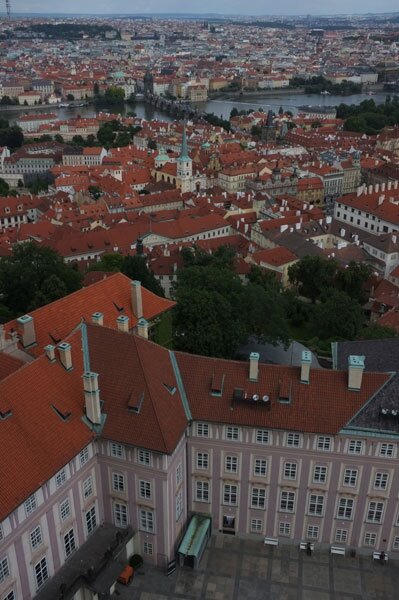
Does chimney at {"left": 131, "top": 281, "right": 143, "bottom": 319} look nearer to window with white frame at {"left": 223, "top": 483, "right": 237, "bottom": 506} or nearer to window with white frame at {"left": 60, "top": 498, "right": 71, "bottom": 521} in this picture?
window with white frame at {"left": 223, "top": 483, "right": 237, "bottom": 506}

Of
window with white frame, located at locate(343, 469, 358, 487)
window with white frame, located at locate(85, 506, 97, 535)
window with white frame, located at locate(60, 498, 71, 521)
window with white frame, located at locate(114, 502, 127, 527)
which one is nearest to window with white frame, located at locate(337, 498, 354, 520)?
window with white frame, located at locate(343, 469, 358, 487)

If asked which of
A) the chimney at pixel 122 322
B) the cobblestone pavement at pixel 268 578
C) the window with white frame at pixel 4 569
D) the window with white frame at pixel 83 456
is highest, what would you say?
the chimney at pixel 122 322

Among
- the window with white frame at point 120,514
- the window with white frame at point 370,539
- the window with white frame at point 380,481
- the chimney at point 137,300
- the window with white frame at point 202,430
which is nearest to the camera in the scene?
the window with white frame at point 380,481

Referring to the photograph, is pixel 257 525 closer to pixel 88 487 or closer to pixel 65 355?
pixel 88 487

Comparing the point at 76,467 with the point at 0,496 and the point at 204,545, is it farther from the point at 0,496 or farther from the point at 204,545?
the point at 204,545

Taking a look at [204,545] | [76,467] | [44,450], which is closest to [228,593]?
[204,545]

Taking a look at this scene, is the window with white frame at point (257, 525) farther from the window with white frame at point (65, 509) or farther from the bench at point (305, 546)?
the window with white frame at point (65, 509)

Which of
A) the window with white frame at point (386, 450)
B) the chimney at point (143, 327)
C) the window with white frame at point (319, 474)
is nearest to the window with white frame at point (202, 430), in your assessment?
the window with white frame at point (319, 474)
